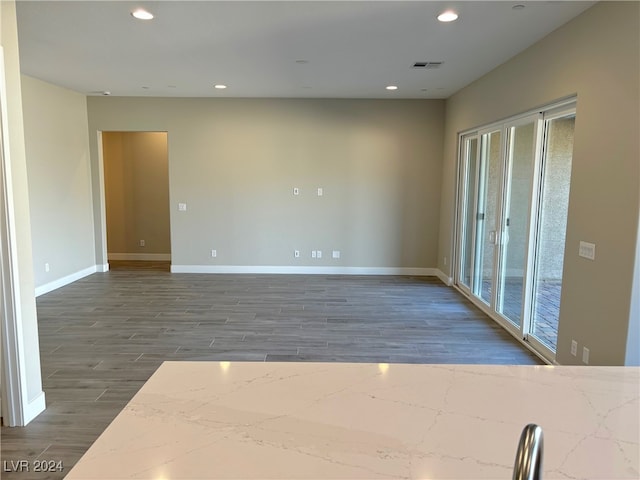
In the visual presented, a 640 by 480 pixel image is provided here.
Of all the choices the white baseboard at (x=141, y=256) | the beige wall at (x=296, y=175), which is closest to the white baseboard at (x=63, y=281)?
the white baseboard at (x=141, y=256)

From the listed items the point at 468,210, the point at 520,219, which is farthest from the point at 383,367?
the point at 468,210

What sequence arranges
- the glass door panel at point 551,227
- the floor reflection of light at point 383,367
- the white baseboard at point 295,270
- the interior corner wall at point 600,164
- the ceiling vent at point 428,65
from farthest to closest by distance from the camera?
the white baseboard at point 295,270
the ceiling vent at point 428,65
the glass door panel at point 551,227
the interior corner wall at point 600,164
the floor reflection of light at point 383,367

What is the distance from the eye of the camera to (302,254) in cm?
721

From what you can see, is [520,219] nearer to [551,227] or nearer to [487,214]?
[551,227]

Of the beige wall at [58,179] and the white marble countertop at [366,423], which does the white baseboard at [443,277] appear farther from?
the beige wall at [58,179]

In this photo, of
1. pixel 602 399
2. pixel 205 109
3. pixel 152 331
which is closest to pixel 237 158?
pixel 205 109

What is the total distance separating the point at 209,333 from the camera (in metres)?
4.36

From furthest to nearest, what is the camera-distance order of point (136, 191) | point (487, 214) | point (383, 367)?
1. point (136, 191)
2. point (487, 214)
3. point (383, 367)

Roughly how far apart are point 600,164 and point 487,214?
2.37 metres

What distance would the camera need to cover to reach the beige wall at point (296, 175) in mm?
6891

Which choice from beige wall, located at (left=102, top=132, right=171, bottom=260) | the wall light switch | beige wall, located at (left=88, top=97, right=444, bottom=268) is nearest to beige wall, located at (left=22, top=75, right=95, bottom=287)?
beige wall, located at (left=88, top=97, right=444, bottom=268)

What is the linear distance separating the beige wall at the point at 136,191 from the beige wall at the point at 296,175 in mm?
1181

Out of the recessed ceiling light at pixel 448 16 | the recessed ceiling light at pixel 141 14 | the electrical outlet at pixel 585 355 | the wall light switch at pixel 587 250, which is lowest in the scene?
the electrical outlet at pixel 585 355

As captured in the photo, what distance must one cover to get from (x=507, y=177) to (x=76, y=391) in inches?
180
